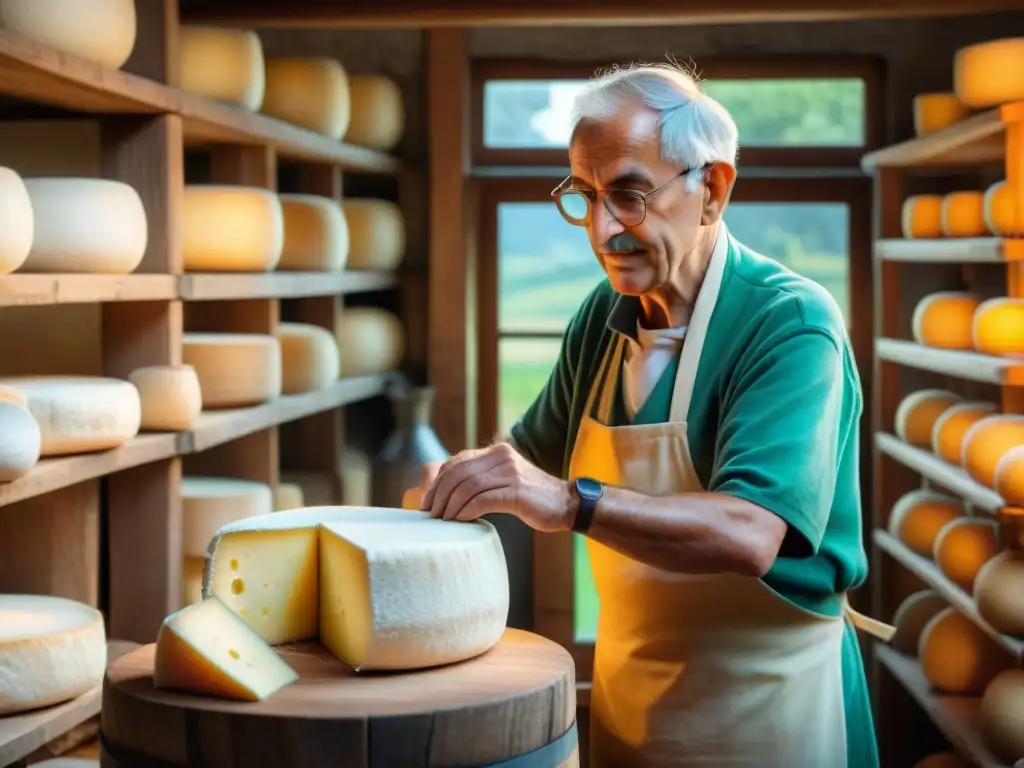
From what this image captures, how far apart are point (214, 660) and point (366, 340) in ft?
9.19

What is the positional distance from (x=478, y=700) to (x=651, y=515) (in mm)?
338

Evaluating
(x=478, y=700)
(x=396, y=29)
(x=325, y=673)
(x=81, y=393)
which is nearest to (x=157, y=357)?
(x=81, y=393)

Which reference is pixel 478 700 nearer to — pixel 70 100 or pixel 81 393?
pixel 81 393

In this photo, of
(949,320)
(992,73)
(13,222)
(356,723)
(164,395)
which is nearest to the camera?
(356,723)

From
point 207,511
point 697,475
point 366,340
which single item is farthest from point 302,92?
point 697,475

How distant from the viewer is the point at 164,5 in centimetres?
299

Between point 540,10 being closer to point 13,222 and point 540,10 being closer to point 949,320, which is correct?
point 949,320

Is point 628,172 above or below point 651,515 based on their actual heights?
above

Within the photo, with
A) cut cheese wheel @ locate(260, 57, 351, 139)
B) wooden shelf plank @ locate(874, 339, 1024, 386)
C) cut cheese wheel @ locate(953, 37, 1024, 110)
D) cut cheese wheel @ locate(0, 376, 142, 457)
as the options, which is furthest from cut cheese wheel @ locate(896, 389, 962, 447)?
cut cheese wheel @ locate(0, 376, 142, 457)

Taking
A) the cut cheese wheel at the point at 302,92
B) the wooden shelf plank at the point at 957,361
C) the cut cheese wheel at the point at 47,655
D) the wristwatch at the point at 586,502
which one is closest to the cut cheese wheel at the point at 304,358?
the cut cheese wheel at the point at 302,92

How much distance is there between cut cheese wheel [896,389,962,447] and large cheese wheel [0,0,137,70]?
2.44 meters

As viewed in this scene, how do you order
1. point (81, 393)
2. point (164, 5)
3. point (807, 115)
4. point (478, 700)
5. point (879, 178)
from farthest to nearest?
point (807, 115)
point (879, 178)
point (164, 5)
point (81, 393)
point (478, 700)

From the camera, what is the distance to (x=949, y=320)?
148 inches

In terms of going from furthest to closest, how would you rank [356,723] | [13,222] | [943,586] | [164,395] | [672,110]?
[943,586]
[164,395]
[13,222]
[672,110]
[356,723]
